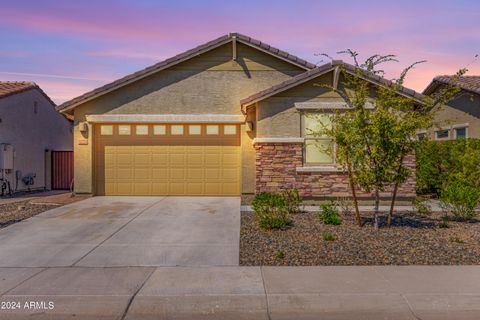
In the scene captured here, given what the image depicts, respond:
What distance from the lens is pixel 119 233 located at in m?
9.55

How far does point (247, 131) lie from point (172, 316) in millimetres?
10828

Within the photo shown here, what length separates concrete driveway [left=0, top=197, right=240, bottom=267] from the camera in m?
7.56

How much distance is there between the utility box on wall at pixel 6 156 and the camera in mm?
18172

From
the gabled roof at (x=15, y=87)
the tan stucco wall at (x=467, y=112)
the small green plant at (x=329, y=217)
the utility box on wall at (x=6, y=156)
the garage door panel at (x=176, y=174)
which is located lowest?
the small green plant at (x=329, y=217)

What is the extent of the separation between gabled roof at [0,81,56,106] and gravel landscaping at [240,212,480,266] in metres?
13.8

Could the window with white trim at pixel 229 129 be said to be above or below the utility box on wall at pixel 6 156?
above

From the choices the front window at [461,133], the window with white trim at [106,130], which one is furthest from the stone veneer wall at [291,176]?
the front window at [461,133]

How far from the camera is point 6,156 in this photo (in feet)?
60.3

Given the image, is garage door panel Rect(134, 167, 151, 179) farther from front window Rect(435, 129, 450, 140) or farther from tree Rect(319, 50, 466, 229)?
front window Rect(435, 129, 450, 140)

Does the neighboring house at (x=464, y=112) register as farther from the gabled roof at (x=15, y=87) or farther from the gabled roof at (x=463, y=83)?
the gabled roof at (x=15, y=87)

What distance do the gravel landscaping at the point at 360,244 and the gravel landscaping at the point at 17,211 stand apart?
19.5 feet

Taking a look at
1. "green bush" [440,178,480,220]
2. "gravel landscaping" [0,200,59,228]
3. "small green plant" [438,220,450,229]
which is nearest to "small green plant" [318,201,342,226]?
"small green plant" [438,220,450,229]

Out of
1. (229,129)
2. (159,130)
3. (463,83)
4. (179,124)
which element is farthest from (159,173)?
(463,83)

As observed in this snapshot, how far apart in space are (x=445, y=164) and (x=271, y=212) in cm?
845
